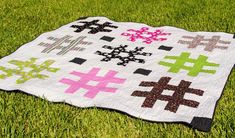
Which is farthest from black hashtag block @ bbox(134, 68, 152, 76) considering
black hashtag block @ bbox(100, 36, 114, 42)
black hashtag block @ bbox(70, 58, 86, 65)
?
black hashtag block @ bbox(100, 36, 114, 42)

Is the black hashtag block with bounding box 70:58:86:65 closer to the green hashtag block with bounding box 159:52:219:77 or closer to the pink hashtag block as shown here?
the pink hashtag block

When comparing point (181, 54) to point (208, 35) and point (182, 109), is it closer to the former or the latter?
point (208, 35)

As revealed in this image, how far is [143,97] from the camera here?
3258 mm

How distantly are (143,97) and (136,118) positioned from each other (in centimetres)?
33

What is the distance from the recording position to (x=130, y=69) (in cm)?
384

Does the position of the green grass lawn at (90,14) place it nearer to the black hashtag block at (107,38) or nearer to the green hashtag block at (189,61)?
the green hashtag block at (189,61)

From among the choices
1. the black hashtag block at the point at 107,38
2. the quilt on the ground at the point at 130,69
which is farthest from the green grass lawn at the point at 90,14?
the black hashtag block at the point at 107,38

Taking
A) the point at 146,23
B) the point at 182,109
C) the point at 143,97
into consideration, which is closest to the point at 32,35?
the point at 146,23

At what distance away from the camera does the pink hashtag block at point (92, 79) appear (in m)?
3.41

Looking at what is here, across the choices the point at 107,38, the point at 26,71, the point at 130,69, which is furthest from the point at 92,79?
the point at 107,38

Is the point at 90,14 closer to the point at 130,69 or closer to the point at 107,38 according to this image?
the point at 107,38

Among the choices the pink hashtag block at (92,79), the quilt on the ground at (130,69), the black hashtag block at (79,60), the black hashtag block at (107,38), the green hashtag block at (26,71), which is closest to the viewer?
the quilt on the ground at (130,69)

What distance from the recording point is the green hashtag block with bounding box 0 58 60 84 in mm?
3698

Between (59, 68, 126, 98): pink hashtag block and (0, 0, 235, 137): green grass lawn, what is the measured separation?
1.00ft
